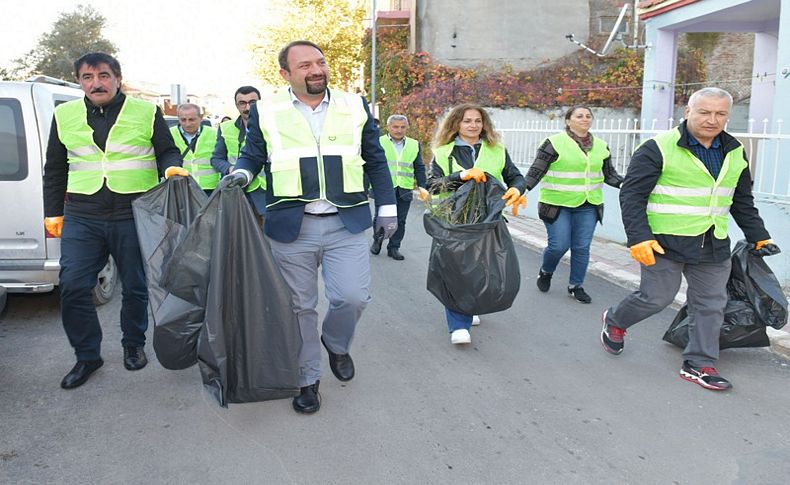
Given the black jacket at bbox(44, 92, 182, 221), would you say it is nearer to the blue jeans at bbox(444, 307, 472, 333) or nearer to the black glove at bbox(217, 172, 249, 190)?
the black glove at bbox(217, 172, 249, 190)

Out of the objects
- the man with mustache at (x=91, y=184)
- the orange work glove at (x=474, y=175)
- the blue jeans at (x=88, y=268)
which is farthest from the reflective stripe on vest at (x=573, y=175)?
the blue jeans at (x=88, y=268)

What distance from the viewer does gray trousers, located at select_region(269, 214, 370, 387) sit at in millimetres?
3656

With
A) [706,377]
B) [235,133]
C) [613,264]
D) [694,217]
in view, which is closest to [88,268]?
[235,133]

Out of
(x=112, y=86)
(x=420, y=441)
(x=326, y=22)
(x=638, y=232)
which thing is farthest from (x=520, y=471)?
(x=326, y=22)

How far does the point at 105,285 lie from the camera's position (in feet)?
19.5

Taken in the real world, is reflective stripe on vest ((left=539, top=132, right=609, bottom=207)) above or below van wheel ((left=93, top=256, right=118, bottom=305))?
above

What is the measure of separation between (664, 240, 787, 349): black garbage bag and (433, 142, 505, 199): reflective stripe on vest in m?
1.63

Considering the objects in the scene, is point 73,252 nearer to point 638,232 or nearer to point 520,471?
point 520,471

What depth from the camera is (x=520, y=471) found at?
10.3 ft

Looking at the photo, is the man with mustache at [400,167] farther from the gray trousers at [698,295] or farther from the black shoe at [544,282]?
the gray trousers at [698,295]

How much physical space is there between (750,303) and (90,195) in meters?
4.02

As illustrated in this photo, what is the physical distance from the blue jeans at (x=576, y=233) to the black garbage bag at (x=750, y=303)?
5.39 ft

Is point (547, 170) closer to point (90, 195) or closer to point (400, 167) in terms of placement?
point (400, 167)

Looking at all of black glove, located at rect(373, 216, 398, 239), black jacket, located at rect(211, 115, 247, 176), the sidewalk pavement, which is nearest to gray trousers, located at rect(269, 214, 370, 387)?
black glove, located at rect(373, 216, 398, 239)
